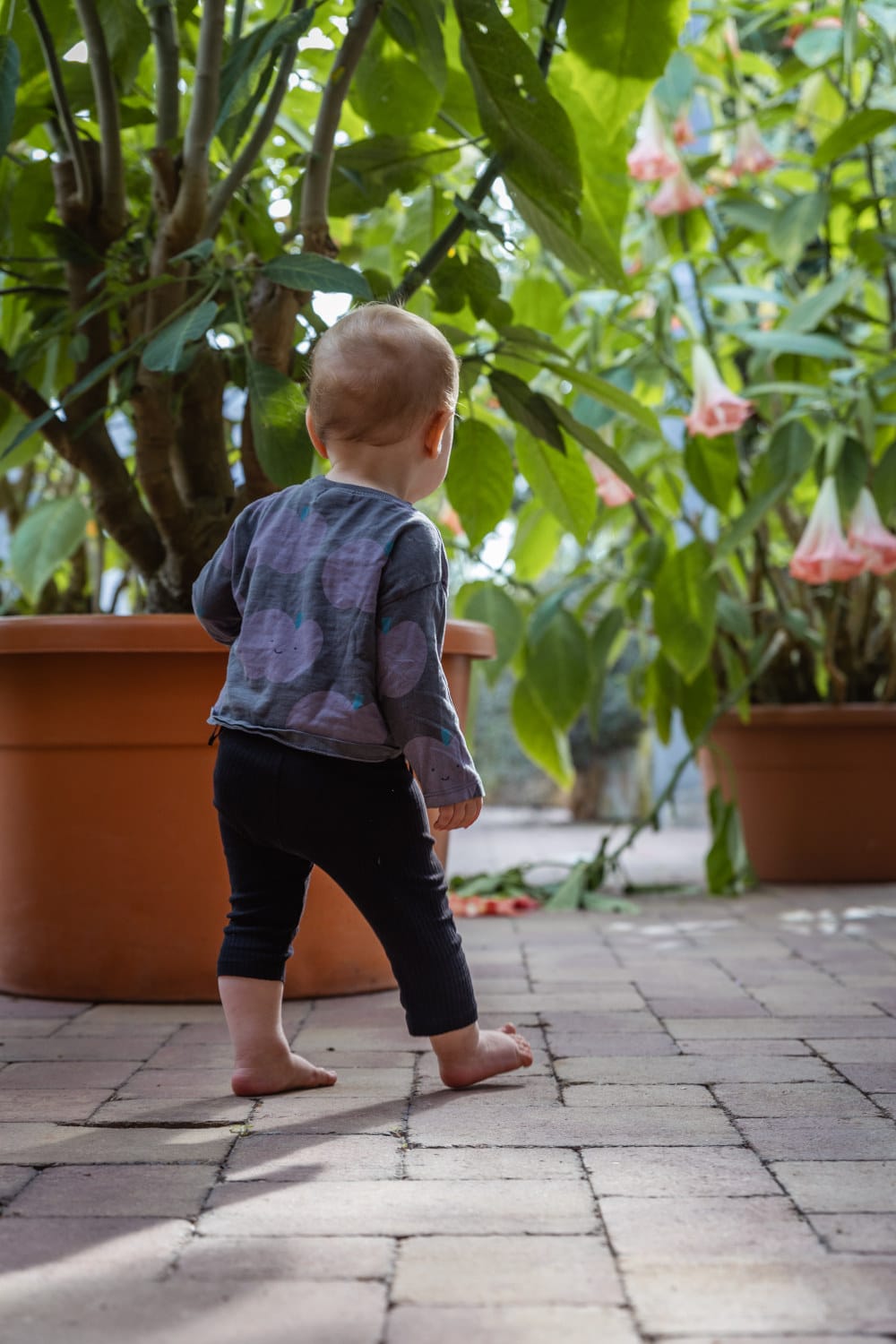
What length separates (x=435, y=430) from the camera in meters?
1.37

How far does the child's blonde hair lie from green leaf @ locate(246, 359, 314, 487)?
0.20 m

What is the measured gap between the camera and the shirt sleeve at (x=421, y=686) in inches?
50.3

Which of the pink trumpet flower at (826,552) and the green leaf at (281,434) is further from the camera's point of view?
the pink trumpet flower at (826,552)

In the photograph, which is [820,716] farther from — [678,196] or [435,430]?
[435,430]

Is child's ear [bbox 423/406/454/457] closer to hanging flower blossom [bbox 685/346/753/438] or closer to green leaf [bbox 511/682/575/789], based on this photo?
hanging flower blossom [bbox 685/346/753/438]

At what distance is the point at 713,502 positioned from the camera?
2.62 metres

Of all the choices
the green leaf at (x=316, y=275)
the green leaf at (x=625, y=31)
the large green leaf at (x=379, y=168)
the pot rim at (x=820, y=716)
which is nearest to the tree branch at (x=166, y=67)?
the large green leaf at (x=379, y=168)

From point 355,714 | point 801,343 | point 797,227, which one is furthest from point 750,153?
point 355,714

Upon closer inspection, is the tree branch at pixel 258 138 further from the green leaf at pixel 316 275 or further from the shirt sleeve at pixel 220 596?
the shirt sleeve at pixel 220 596

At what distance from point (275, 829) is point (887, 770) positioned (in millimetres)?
2093

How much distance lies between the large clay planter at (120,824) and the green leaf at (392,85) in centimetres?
78

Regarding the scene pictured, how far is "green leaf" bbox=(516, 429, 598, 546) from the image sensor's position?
1.96 metres

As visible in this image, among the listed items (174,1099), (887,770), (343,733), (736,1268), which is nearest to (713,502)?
(887,770)

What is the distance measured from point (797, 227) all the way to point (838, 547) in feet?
2.17
